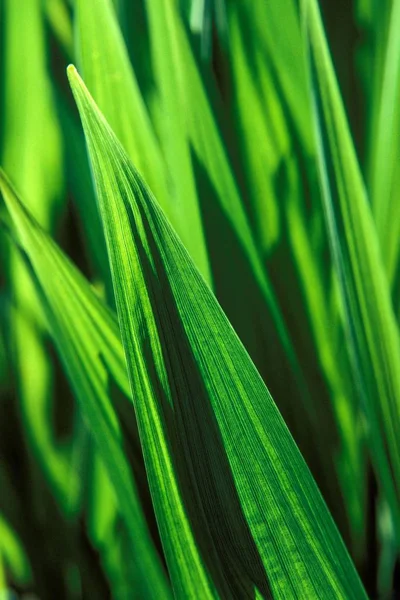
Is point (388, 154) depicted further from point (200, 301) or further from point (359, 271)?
point (200, 301)

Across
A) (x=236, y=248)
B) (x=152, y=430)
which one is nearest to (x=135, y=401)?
(x=152, y=430)

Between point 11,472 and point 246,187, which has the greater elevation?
point 246,187

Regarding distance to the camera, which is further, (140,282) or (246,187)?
(246,187)

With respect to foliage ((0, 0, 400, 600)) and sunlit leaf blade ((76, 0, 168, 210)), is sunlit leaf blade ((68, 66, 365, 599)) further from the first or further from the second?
sunlit leaf blade ((76, 0, 168, 210))

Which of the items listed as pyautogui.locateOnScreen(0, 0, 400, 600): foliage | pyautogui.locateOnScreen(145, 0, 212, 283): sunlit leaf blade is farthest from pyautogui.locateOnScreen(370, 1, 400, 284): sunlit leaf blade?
pyautogui.locateOnScreen(145, 0, 212, 283): sunlit leaf blade

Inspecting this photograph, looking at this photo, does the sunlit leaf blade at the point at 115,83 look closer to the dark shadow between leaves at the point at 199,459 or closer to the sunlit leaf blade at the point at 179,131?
the sunlit leaf blade at the point at 179,131

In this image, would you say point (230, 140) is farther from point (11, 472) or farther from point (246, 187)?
point (11, 472)

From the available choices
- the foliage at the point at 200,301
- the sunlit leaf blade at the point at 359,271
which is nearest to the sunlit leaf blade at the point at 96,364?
the foliage at the point at 200,301
